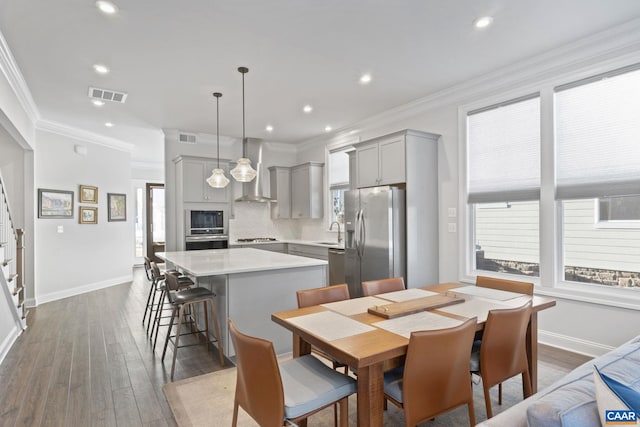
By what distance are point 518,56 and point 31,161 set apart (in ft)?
22.1

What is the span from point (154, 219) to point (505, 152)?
8.76 metres

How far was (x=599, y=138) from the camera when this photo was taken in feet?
10.5

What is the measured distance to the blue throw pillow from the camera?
2.87ft

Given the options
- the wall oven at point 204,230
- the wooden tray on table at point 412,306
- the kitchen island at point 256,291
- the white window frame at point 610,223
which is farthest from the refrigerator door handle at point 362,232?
the wall oven at point 204,230

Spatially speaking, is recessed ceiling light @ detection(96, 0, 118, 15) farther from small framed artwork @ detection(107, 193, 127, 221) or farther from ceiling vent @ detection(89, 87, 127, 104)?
small framed artwork @ detection(107, 193, 127, 221)

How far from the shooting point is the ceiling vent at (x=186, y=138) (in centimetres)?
629

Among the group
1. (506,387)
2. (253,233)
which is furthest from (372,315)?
(253,233)

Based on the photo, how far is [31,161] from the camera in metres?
5.35

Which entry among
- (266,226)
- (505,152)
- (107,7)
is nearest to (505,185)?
(505,152)

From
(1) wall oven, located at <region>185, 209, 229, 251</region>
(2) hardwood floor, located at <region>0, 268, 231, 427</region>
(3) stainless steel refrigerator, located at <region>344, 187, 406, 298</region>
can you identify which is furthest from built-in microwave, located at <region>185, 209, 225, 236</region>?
(3) stainless steel refrigerator, located at <region>344, 187, 406, 298</region>

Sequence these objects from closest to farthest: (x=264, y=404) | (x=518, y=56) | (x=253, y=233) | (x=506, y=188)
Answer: (x=264, y=404) < (x=518, y=56) < (x=506, y=188) < (x=253, y=233)

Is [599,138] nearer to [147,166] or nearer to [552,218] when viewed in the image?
[552,218]

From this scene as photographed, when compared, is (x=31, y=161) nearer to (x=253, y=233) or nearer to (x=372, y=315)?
(x=253, y=233)

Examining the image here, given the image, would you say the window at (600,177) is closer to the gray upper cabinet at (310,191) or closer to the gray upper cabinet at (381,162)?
the gray upper cabinet at (381,162)
